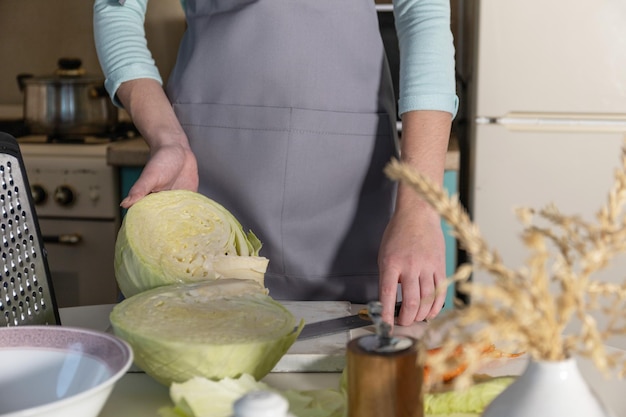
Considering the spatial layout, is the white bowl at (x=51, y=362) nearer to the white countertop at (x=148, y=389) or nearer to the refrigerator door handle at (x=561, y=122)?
the white countertop at (x=148, y=389)

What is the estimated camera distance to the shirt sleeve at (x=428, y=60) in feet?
4.21

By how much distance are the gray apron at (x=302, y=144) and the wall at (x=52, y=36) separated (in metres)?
1.50

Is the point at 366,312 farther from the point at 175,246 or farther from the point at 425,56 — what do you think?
the point at 425,56

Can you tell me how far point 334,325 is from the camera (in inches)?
42.9

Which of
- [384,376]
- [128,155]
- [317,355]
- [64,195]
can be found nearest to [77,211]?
[64,195]

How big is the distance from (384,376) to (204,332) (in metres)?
0.25

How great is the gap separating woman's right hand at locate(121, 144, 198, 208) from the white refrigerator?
115cm

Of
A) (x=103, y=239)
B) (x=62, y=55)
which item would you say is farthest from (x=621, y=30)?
(x=62, y=55)

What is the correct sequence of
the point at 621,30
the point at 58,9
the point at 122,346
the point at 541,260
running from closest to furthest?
the point at 541,260 → the point at 122,346 → the point at 621,30 → the point at 58,9

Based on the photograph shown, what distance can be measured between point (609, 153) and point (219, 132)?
1.30m

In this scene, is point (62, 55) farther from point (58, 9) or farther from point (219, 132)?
point (219, 132)

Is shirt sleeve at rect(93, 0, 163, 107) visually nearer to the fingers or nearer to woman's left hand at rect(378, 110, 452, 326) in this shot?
woman's left hand at rect(378, 110, 452, 326)

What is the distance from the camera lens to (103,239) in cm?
235

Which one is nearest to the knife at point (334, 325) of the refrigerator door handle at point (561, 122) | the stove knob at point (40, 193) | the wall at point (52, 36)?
the refrigerator door handle at point (561, 122)
